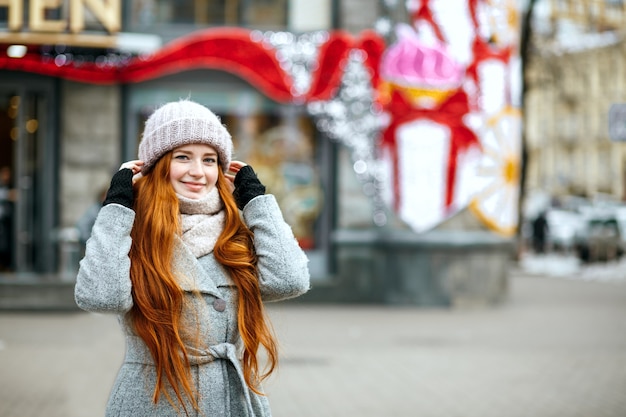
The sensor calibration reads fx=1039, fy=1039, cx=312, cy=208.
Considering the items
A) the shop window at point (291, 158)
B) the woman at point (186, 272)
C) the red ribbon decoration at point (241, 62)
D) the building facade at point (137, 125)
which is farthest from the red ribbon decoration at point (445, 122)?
the woman at point (186, 272)

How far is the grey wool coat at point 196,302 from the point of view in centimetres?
322

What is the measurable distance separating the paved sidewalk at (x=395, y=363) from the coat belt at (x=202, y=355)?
11.9 feet

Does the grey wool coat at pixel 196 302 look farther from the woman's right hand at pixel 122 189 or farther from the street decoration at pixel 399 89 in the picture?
the street decoration at pixel 399 89

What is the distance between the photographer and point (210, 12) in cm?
1538

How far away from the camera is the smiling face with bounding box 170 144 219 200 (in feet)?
11.1

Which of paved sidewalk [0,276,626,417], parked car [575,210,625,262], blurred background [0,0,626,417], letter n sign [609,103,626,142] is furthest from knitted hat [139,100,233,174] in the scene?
parked car [575,210,625,262]

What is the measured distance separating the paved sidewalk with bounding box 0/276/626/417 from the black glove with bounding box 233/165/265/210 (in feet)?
11.6

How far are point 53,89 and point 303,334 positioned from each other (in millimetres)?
5616

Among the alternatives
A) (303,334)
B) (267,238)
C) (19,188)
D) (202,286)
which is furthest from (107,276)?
(19,188)

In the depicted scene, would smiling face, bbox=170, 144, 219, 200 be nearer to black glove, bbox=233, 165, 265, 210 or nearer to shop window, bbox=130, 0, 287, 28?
black glove, bbox=233, 165, 265, 210

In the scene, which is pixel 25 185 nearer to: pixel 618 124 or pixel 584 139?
pixel 618 124

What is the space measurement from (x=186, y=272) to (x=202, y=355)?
27cm

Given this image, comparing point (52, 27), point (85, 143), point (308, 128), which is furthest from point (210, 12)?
point (52, 27)

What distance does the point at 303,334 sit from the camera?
39.4 ft
